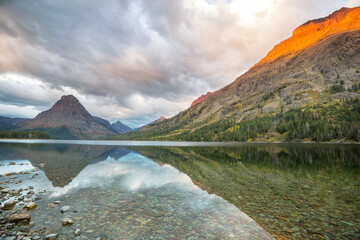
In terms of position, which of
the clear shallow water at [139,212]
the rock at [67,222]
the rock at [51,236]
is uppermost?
the rock at [51,236]

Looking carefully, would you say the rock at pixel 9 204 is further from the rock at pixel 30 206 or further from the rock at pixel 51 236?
the rock at pixel 51 236

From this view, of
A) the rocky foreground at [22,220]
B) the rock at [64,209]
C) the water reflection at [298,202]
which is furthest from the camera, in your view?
the rock at [64,209]

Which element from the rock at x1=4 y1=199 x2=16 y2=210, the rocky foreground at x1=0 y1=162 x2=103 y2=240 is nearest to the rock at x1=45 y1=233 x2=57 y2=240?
the rocky foreground at x1=0 y1=162 x2=103 y2=240

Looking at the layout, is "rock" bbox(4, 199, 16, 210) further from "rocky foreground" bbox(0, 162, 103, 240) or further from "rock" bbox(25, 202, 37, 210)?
"rock" bbox(25, 202, 37, 210)

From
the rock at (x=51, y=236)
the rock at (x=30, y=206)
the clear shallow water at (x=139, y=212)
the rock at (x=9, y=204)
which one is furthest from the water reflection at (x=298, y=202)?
the rock at (x=9, y=204)

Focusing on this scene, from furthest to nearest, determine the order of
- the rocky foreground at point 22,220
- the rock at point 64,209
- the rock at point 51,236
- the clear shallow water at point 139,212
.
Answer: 1. the rock at point 64,209
2. the clear shallow water at point 139,212
3. the rocky foreground at point 22,220
4. the rock at point 51,236

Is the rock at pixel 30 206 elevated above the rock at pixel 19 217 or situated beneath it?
situated beneath

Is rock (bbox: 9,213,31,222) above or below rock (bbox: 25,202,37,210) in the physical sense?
above

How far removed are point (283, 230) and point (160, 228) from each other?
25.6 feet

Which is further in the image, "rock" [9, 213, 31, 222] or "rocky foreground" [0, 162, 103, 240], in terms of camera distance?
"rock" [9, 213, 31, 222]

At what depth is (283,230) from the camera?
10617 millimetres

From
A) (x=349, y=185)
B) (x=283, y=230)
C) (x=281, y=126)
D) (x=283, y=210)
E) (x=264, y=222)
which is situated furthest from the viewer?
(x=281, y=126)

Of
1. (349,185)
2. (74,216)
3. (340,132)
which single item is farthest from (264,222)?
(340,132)

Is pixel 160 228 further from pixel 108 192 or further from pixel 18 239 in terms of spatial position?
pixel 108 192
